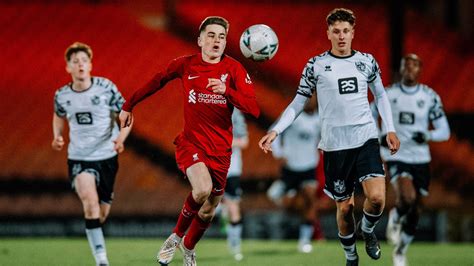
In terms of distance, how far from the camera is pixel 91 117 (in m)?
9.46

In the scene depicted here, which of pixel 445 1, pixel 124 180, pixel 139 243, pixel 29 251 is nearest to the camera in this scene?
pixel 29 251

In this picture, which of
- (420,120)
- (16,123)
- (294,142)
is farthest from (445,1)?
(420,120)

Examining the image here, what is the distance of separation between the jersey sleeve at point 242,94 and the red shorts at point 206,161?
22.3 inches

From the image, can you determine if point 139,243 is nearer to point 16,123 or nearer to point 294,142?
point 294,142

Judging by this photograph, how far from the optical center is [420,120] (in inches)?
405

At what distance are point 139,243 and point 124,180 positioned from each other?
3563 millimetres

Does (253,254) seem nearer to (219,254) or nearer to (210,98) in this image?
(219,254)

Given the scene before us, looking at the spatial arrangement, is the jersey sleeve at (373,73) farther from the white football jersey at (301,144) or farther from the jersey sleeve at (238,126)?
the white football jersey at (301,144)

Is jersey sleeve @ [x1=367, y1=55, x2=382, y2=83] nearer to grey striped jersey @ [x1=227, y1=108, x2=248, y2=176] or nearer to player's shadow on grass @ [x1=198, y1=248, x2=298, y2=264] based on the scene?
player's shadow on grass @ [x1=198, y1=248, x2=298, y2=264]

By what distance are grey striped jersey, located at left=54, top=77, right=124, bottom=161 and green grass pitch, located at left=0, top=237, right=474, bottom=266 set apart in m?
1.78

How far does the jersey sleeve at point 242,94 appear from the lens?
25.7 feet

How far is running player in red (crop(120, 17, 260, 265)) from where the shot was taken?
809 centimetres

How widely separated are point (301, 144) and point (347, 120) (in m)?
6.04

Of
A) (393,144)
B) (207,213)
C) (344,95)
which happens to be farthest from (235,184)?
(393,144)
